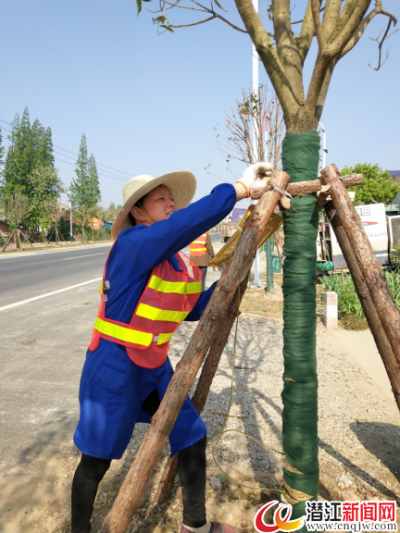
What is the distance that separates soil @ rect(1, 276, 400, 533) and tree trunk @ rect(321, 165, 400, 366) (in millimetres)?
1103

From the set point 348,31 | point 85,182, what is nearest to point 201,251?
point 348,31

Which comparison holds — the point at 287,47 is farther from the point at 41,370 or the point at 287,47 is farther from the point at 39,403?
the point at 41,370

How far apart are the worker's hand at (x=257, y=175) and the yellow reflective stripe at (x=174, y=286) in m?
0.56

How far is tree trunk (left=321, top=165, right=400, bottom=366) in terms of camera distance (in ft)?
5.95

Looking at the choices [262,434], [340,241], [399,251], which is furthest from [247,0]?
[399,251]

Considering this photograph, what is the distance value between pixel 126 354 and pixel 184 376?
0.30 m

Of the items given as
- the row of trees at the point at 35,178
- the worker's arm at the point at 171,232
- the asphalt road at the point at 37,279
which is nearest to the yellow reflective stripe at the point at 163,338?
the worker's arm at the point at 171,232

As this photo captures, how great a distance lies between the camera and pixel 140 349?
1780 mm

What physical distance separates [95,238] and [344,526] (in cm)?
4272

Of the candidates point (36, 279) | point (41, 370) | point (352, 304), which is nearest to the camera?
point (41, 370)

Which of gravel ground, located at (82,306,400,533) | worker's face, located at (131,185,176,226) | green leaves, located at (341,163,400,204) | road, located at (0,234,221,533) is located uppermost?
green leaves, located at (341,163,400,204)

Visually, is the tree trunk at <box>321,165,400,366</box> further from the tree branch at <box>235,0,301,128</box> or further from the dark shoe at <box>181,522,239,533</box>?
the dark shoe at <box>181,522,239,533</box>

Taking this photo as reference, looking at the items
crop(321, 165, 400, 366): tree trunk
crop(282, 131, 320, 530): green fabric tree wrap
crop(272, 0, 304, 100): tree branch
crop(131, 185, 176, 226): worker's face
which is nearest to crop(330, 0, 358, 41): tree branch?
crop(272, 0, 304, 100): tree branch

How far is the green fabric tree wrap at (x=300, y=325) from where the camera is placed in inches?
73.5
